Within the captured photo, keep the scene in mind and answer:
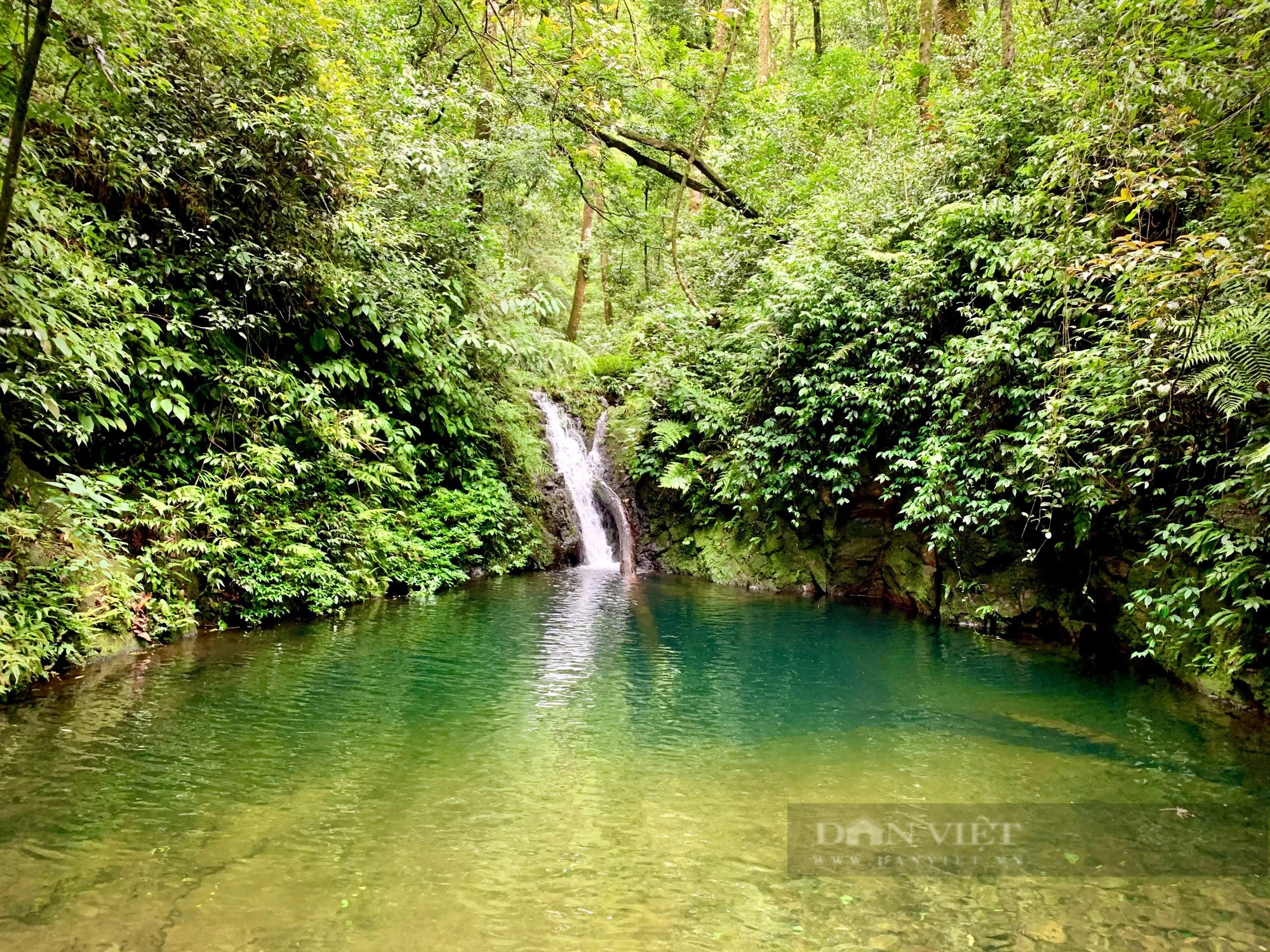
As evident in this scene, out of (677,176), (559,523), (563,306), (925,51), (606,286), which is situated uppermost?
(925,51)

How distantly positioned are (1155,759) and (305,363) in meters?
9.32

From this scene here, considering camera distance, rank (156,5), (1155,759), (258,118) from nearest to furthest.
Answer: (1155,759) < (156,5) < (258,118)

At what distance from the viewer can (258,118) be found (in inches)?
299

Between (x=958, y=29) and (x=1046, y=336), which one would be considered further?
(x=958, y=29)

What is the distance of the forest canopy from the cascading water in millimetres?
1321

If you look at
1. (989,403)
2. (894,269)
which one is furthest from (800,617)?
(894,269)

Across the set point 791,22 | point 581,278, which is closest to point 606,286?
point 581,278

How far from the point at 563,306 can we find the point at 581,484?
5704mm

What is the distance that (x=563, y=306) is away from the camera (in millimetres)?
10195

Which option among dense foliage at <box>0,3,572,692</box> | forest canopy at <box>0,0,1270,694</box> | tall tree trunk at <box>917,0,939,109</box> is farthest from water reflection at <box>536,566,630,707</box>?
tall tree trunk at <box>917,0,939,109</box>

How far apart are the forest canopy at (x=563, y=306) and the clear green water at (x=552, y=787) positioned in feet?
3.55

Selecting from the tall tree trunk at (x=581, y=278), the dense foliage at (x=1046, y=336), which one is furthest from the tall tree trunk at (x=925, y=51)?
the tall tree trunk at (x=581, y=278)

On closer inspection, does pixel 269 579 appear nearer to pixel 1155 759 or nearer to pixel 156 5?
pixel 156 5

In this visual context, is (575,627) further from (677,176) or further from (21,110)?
(677,176)
